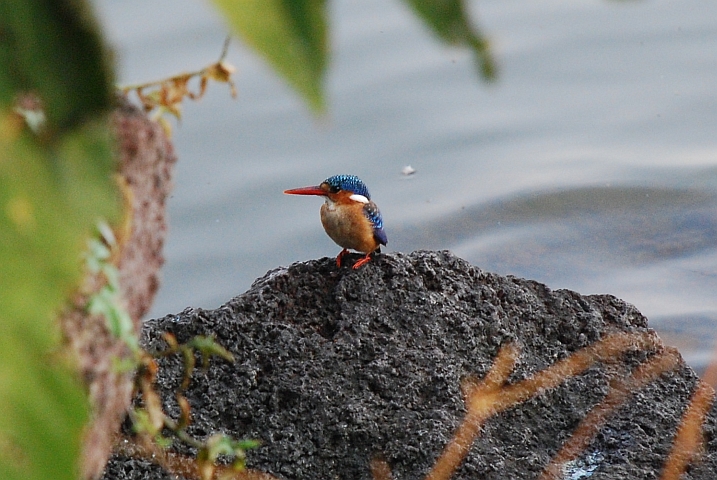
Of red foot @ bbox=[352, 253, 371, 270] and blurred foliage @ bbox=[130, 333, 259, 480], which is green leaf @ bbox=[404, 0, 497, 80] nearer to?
blurred foliage @ bbox=[130, 333, 259, 480]

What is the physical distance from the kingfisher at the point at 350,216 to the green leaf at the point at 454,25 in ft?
6.82

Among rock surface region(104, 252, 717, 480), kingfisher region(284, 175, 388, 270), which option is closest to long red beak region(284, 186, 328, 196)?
kingfisher region(284, 175, 388, 270)

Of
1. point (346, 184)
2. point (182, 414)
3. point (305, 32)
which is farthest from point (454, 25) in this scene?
point (346, 184)

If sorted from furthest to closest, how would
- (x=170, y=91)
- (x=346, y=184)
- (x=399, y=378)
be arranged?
(x=346, y=184) < (x=399, y=378) < (x=170, y=91)

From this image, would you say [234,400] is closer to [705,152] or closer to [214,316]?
[214,316]

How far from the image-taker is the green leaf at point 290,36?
1.34 feet

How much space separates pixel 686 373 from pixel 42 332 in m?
2.47

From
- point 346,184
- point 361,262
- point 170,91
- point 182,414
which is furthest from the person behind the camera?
point 346,184

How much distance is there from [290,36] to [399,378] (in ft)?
6.25

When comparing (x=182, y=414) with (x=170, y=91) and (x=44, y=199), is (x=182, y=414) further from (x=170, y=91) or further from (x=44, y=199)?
(x=44, y=199)

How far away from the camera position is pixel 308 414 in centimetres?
220

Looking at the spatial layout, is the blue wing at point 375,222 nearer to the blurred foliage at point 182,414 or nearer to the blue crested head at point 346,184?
the blue crested head at point 346,184

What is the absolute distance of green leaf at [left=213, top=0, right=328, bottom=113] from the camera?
0.41m

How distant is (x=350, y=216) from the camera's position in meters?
2.80
